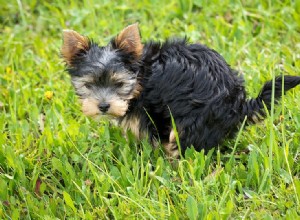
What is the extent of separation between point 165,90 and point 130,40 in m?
0.52

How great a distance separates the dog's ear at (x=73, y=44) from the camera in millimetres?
5004

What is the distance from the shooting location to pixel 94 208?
456cm

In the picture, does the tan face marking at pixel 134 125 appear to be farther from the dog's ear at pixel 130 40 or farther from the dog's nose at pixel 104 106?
the dog's ear at pixel 130 40

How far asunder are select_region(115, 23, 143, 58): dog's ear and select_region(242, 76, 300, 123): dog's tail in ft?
3.34

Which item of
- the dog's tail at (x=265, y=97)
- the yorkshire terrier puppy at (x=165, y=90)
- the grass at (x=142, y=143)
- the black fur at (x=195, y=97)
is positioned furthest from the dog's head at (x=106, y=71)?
the dog's tail at (x=265, y=97)

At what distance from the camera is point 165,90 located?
16.0 ft

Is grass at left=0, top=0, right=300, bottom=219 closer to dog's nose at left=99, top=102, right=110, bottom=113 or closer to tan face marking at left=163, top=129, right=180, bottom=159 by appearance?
tan face marking at left=163, top=129, right=180, bottom=159

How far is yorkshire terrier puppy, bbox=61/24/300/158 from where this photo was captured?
4773mm

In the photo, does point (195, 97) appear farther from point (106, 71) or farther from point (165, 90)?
point (106, 71)

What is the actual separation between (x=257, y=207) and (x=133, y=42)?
1.70 metres

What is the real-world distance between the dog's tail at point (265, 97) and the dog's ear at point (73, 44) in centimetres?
144

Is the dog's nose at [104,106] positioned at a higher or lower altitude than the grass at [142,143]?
higher

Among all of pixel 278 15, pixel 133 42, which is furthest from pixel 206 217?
pixel 278 15

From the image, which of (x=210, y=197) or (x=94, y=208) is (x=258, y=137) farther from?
(x=94, y=208)
